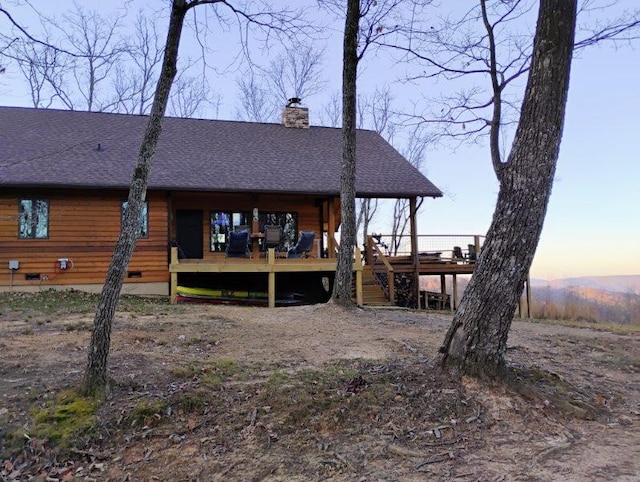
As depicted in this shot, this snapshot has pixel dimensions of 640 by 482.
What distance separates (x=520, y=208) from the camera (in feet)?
12.4

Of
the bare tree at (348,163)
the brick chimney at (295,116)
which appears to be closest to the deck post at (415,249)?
the bare tree at (348,163)

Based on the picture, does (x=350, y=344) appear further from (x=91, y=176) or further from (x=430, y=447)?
(x=91, y=176)

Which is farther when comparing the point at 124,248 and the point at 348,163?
the point at 348,163

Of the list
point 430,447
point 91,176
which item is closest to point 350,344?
point 430,447

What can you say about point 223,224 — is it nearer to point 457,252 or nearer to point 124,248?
point 457,252

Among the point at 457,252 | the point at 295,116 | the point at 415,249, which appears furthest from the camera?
the point at 295,116

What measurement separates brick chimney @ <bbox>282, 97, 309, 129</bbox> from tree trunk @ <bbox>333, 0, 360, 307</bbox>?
Answer: 790 cm

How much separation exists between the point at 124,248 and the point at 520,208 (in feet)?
10.3

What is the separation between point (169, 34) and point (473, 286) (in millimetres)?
3281

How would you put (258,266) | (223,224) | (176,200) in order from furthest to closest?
(223,224), (176,200), (258,266)

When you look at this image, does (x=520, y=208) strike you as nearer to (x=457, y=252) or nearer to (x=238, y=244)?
(x=238, y=244)

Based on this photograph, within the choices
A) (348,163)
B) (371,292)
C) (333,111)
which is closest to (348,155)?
(348,163)

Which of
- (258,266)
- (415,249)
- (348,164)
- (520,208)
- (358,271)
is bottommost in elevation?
(358,271)

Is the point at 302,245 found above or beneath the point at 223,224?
beneath
